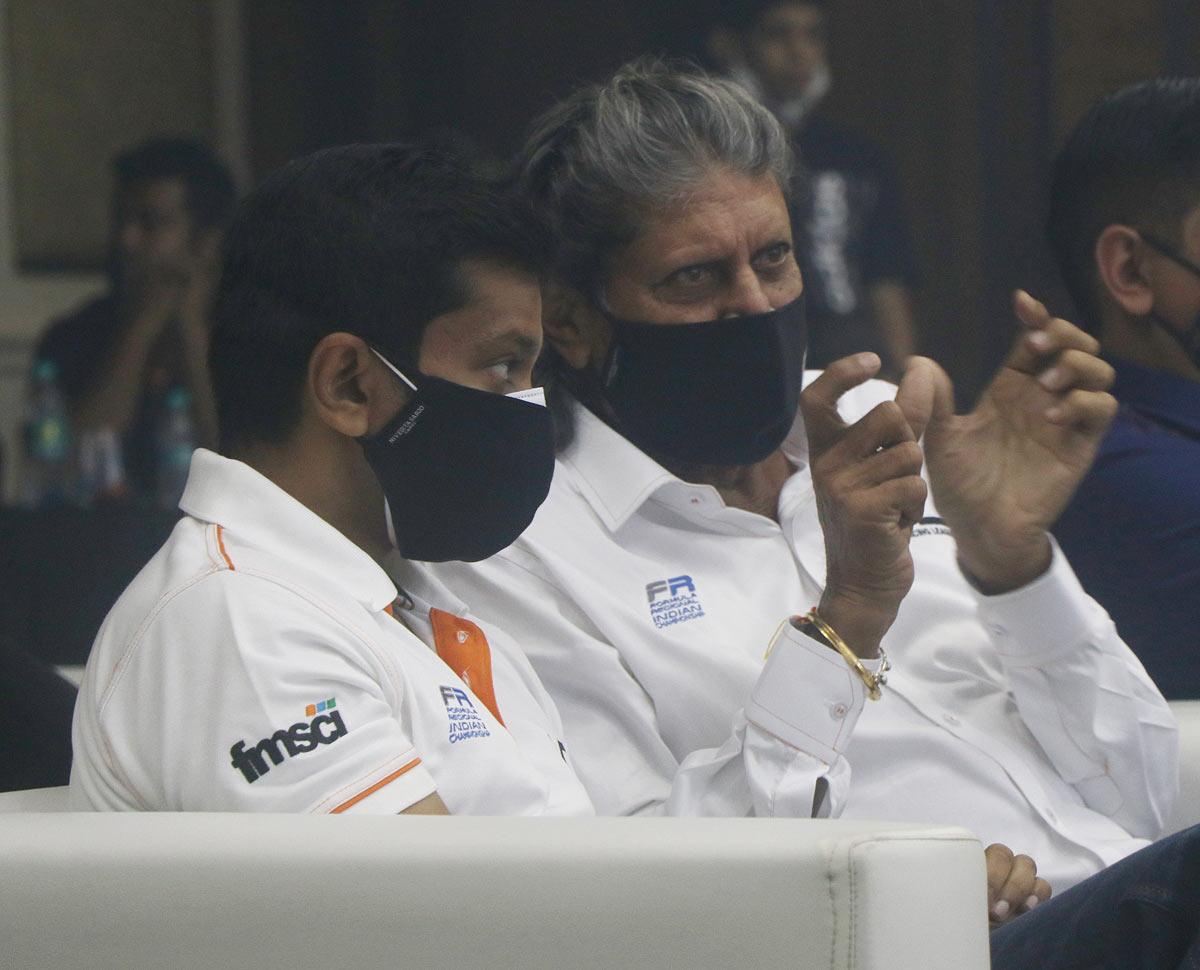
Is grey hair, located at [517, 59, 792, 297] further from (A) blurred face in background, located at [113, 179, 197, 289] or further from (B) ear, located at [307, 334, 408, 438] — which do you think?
(A) blurred face in background, located at [113, 179, 197, 289]

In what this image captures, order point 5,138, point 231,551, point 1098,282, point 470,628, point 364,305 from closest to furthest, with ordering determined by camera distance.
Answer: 1. point 231,551
2. point 364,305
3. point 470,628
4. point 1098,282
5. point 5,138

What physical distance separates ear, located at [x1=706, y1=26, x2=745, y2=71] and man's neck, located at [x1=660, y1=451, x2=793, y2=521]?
2.93m

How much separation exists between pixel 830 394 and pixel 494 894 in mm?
740

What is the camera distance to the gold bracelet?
2.00 metres

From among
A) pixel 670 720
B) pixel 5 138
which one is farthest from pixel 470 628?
pixel 5 138

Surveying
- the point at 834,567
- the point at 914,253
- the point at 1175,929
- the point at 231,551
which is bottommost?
the point at 914,253

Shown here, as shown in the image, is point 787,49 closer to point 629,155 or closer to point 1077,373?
point 629,155

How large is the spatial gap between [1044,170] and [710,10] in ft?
3.43

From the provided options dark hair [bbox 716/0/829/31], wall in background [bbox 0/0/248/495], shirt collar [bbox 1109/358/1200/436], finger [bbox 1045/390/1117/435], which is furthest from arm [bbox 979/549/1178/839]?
wall in background [bbox 0/0/248/495]

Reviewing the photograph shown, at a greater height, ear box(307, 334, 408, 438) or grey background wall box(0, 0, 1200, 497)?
ear box(307, 334, 408, 438)

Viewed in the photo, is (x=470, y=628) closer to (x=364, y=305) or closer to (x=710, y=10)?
(x=364, y=305)

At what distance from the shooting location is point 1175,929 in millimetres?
1585

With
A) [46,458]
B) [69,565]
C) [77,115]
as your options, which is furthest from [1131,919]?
[77,115]

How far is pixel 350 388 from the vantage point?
1.89 metres
